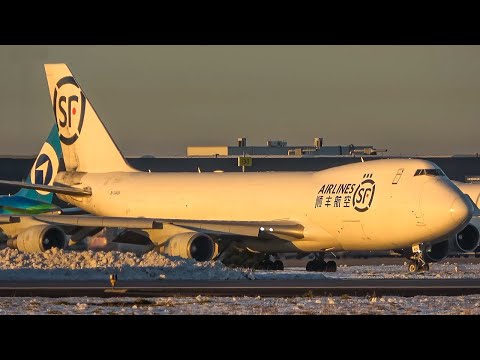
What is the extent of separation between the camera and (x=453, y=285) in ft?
123

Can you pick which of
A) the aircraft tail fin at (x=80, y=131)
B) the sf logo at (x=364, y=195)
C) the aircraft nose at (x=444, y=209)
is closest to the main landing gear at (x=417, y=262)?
the aircraft nose at (x=444, y=209)

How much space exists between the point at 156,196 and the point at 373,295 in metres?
24.5

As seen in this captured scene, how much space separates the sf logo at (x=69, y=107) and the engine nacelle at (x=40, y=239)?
10573 millimetres

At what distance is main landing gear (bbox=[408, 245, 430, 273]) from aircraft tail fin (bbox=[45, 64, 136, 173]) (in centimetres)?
1806

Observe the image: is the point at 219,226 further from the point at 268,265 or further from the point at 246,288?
the point at 246,288

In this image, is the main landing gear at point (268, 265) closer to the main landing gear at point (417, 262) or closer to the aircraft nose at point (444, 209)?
the main landing gear at point (417, 262)

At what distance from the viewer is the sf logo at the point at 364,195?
4653 cm

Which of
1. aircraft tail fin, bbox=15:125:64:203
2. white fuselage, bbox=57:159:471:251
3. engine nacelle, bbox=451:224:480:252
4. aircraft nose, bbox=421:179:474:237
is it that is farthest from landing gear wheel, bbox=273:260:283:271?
aircraft tail fin, bbox=15:125:64:203

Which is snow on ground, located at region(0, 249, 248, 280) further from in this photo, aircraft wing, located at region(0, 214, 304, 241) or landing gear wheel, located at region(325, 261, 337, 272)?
landing gear wheel, located at region(325, 261, 337, 272)

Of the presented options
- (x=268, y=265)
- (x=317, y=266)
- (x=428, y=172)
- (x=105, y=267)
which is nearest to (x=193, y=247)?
(x=105, y=267)

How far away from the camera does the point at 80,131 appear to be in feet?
196
